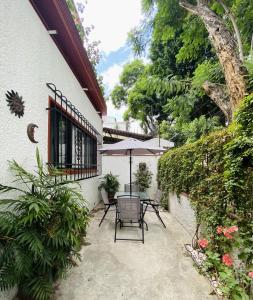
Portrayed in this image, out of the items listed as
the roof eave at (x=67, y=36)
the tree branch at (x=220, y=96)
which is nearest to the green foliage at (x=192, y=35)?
the tree branch at (x=220, y=96)

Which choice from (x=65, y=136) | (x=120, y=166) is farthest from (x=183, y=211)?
(x=120, y=166)

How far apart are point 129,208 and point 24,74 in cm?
313

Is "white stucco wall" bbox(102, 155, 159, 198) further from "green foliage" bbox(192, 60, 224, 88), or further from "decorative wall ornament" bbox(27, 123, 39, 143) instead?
"decorative wall ornament" bbox(27, 123, 39, 143)

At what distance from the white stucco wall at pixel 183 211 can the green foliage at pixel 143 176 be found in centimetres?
273

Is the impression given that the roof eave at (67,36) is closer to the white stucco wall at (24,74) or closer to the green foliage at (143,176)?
the white stucco wall at (24,74)

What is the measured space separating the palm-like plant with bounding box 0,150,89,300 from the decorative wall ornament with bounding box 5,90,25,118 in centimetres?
62

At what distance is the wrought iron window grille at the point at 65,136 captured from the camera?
11.3 ft

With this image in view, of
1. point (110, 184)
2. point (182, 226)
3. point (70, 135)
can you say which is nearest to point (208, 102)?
point (110, 184)

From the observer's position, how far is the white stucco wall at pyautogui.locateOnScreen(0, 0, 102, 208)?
6.88 feet

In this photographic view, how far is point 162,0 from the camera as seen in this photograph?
6.57 meters

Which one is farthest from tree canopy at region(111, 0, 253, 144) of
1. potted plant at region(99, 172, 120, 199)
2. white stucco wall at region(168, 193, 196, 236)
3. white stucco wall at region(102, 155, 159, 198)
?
potted plant at region(99, 172, 120, 199)

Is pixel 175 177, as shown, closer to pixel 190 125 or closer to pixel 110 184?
pixel 110 184

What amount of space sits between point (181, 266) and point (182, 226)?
212cm

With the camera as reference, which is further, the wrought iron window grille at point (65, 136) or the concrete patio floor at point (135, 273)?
the wrought iron window grille at point (65, 136)
